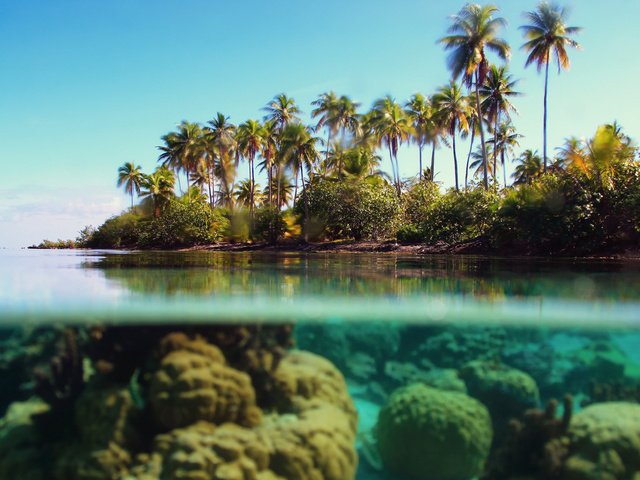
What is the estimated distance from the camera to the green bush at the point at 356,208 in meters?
37.4

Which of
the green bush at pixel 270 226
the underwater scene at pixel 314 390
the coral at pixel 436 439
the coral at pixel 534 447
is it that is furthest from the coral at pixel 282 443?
the green bush at pixel 270 226

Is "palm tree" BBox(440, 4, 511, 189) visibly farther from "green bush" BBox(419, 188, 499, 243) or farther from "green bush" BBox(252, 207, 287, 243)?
"green bush" BBox(252, 207, 287, 243)

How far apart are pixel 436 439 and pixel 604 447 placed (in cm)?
150

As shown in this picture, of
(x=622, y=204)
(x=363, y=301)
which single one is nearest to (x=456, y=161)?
(x=622, y=204)

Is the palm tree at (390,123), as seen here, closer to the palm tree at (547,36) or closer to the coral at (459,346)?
the palm tree at (547,36)

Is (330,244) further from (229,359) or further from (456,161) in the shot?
(229,359)

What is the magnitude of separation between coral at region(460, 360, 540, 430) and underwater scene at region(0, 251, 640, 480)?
0.05ft

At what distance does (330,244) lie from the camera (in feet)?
123

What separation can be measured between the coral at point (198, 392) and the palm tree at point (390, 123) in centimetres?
4284

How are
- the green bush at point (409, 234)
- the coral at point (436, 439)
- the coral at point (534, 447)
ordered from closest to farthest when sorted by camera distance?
the coral at point (534, 447) < the coral at point (436, 439) < the green bush at point (409, 234)

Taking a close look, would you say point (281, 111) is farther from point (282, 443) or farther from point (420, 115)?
point (282, 443)

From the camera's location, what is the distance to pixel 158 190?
5606 cm

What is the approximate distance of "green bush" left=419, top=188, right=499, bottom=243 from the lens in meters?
30.5

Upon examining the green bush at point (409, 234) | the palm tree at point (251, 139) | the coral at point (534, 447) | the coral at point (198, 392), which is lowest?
the coral at point (534, 447)
